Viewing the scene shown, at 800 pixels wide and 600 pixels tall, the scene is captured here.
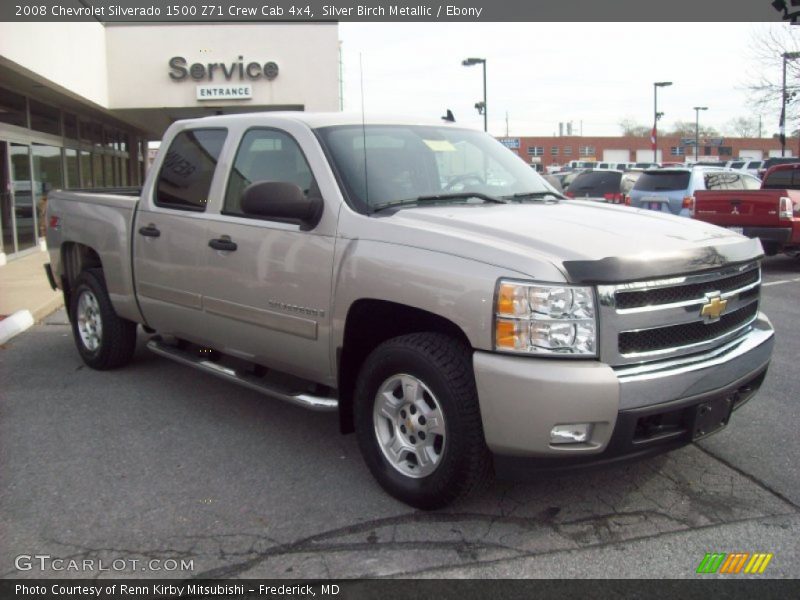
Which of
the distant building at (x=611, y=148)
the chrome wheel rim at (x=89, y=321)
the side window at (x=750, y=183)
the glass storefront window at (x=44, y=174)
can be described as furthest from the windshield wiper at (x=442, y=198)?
the distant building at (x=611, y=148)

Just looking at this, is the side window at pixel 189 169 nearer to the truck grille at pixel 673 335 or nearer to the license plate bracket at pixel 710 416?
the truck grille at pixel 673 335

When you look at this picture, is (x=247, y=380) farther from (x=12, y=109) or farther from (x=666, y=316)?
(x=12, y=109)

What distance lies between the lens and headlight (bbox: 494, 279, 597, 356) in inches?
120

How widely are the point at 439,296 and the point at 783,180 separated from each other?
1193 centimetres

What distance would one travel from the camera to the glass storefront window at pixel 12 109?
13.1 meters

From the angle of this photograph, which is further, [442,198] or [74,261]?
[74,261]

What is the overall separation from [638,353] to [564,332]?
1.21 ft

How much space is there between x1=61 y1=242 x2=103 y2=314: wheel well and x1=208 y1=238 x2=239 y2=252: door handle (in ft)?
6.62

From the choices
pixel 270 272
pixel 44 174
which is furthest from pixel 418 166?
pixel 44 174

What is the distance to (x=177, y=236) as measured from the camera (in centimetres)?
495

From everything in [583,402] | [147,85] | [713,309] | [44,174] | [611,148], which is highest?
[611,148]

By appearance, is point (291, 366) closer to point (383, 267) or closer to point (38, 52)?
point (383, 267)

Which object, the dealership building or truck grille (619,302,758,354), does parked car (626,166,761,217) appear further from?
truck grille (619,302,758,354)

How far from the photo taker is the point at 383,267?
3.58 m
